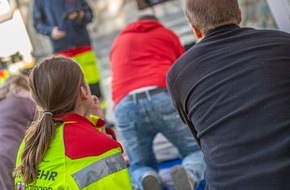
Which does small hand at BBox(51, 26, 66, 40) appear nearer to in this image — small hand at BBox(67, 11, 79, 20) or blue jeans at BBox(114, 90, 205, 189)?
small hand at BBox(67, 11, 79, 20)

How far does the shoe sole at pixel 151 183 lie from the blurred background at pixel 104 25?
102 cm

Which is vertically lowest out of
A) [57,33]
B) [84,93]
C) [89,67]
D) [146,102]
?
[89,67]

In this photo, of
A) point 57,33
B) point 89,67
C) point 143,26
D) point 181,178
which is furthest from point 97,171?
point 89,67

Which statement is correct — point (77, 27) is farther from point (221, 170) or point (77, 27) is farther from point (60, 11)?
point (221, 170)

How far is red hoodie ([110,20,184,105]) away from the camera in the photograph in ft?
8.73

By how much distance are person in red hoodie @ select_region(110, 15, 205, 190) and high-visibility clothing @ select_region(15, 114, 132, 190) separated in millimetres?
1005

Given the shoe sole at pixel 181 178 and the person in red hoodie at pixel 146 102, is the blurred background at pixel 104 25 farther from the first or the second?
the shoe sole at pixel 181 178

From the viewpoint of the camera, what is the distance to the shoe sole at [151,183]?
2.54 m

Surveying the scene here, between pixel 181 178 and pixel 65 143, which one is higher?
pixel 65 143

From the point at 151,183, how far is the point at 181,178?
21cm

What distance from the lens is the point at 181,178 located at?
2408 mm

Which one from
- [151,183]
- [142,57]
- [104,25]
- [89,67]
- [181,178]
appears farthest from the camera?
[104,25]

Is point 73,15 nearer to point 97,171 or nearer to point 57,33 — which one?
point 57,33

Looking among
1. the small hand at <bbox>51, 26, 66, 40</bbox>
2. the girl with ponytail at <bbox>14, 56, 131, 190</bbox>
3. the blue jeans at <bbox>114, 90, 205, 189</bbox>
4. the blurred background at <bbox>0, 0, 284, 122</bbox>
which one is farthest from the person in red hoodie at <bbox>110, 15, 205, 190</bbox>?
the small hand at <bbox>51, 26, 66, 40</bbox>
